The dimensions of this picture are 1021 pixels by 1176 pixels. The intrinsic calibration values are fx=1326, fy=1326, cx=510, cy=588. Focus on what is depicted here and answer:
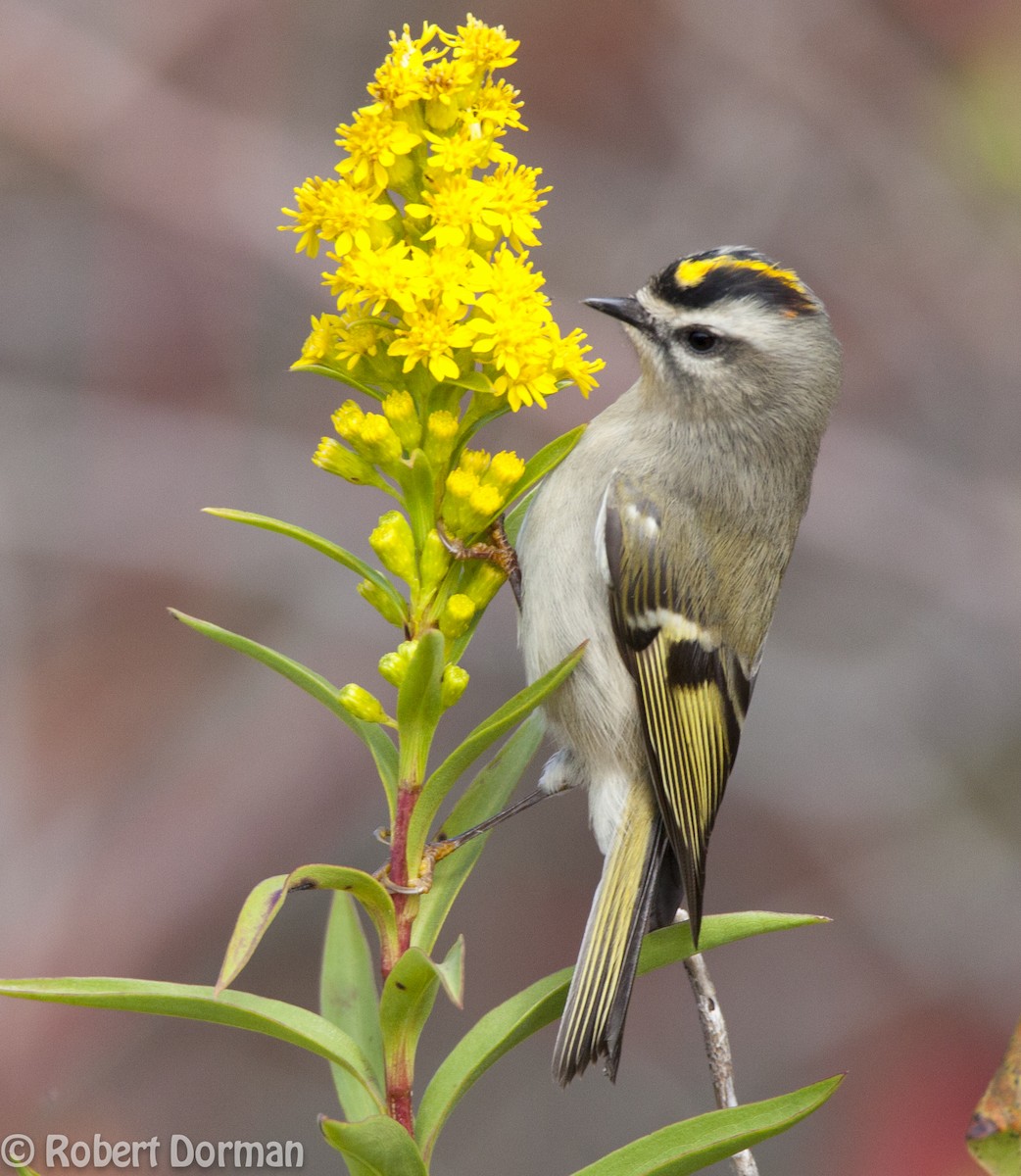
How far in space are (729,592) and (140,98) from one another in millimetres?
2820

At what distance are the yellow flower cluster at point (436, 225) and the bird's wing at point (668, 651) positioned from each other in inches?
28.0

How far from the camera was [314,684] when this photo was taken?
1.19 metres

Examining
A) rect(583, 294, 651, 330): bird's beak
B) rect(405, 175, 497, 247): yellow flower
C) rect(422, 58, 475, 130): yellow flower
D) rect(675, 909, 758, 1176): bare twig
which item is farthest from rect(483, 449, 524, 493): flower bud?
rect(583, 294, 651, 330): bird's beak

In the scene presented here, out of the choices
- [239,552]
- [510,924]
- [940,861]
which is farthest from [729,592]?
[510,924]

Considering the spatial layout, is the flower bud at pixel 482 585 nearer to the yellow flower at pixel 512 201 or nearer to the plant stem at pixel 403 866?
the plant stem at pixel 403 866

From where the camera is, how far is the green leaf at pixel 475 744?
A: 115cm

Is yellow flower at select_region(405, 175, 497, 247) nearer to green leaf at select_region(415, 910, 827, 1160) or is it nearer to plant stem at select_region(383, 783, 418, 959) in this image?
plant stem at select_region(383, 783, 418, 959)

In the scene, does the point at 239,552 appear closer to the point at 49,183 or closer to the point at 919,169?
the point at 49,183

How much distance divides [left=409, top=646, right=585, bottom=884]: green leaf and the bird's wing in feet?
2.31

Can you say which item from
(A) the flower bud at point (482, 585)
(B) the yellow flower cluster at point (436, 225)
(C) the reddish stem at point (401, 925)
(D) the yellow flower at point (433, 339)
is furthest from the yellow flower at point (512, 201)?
(C) the reddish stem at point (401, 925)

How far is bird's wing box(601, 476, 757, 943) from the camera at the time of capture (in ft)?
6.33

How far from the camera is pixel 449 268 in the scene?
119 cm

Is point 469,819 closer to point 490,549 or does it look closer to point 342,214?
point 490,549

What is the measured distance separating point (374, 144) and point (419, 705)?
51 cm
